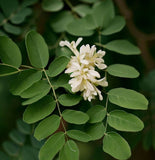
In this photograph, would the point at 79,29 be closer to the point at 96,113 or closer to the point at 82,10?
the point at 82,10

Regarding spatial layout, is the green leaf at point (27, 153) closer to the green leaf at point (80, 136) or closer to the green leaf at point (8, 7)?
the green leaf at point (80, 136)

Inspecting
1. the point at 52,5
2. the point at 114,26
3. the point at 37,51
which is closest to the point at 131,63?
the point at 114,26

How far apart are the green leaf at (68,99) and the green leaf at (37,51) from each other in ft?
0.28

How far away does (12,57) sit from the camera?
0.61 metres

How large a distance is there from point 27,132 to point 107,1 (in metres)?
0.45

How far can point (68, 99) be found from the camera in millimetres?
602

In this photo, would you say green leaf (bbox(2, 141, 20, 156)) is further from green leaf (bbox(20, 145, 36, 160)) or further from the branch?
the branch

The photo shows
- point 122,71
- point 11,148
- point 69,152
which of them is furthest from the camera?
point 11,148

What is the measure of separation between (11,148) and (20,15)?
39cm

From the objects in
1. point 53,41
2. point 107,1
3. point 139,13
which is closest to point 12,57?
point 53,41

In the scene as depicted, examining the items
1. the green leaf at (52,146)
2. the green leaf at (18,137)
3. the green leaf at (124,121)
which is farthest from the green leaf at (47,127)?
the green leaf at (18,137)

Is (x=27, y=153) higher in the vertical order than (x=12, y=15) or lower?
lower

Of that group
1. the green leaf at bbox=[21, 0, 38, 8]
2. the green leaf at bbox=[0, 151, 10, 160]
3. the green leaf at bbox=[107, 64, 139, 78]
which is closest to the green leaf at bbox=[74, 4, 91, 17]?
the green leaf at bbox=[21, 0, 38, 8]

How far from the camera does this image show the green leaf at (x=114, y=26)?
0.76 metres
